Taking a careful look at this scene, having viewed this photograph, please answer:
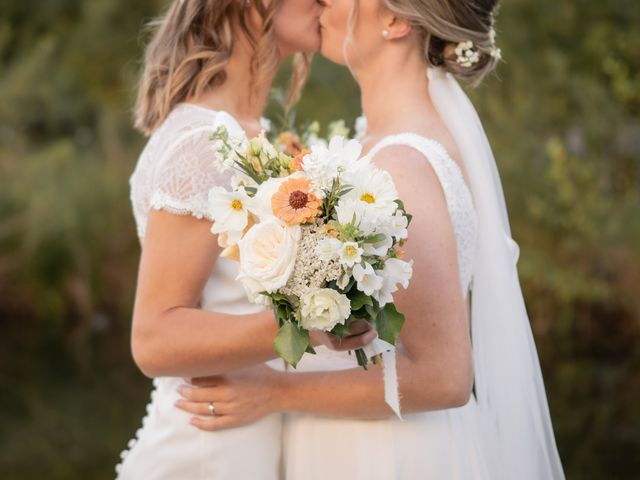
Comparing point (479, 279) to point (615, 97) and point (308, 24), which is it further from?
point (615, 97)

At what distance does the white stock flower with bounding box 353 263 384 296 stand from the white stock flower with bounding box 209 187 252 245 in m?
0.30

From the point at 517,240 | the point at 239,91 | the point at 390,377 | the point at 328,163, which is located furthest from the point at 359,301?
the point at 517,240

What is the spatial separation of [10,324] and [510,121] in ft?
21.2

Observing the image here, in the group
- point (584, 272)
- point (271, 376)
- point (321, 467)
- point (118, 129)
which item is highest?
point (118, 129)

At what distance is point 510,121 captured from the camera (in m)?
10.5

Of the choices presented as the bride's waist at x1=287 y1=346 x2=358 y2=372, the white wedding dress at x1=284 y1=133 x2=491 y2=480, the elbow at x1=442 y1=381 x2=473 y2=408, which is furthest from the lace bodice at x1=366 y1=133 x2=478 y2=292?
the bride's waist at x1=287 y1=346 x2=358 y2=372

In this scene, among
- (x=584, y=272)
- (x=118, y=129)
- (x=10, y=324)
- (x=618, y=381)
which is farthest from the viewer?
(x=118, y=129)

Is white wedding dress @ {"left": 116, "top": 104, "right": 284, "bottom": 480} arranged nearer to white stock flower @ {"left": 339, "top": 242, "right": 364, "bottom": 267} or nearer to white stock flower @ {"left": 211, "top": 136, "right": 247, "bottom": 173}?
white stock flower @ {"left": 211, "top": 136, "right": 247, "bottom": 173}

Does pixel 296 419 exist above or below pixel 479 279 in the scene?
below

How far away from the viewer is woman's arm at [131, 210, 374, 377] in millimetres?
2672

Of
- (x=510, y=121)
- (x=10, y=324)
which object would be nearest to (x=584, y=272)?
(x=510, y=121)

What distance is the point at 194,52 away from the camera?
9.86 ft

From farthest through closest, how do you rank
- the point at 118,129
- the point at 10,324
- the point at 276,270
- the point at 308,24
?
the point at 118,129 < the point at 10,324 < the point at 308,24 < the point at 276,270

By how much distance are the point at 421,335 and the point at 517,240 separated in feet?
26.8
